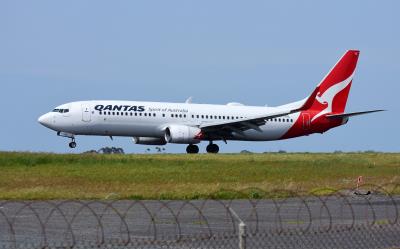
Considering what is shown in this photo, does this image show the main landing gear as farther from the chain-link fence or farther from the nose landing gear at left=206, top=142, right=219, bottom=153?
the chain-link fence

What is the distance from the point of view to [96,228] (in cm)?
2034

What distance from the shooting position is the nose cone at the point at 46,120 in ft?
198

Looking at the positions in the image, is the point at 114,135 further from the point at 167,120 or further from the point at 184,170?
the point at 184,170

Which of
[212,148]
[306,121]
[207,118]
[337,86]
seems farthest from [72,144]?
[337,86]

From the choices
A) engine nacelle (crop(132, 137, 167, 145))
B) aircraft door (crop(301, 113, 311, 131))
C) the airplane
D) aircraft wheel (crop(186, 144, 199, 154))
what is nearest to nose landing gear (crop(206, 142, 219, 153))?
the airplane

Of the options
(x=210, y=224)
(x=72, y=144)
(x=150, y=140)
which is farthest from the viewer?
(x=150, y=140)

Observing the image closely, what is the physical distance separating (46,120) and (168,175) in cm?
2186

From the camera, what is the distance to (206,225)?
21.6 meters

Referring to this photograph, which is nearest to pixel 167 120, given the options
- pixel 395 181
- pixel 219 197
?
pixel 395 181

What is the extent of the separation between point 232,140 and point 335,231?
47012 mm

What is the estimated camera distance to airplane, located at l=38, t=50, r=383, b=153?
59.7m

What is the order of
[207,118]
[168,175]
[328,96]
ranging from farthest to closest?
1. [328,96]
2. [207,118]
3. [168,175]

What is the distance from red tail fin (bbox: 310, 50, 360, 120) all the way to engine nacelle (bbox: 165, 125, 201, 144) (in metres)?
9.46

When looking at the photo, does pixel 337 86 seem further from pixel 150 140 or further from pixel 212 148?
pixel 150 140
